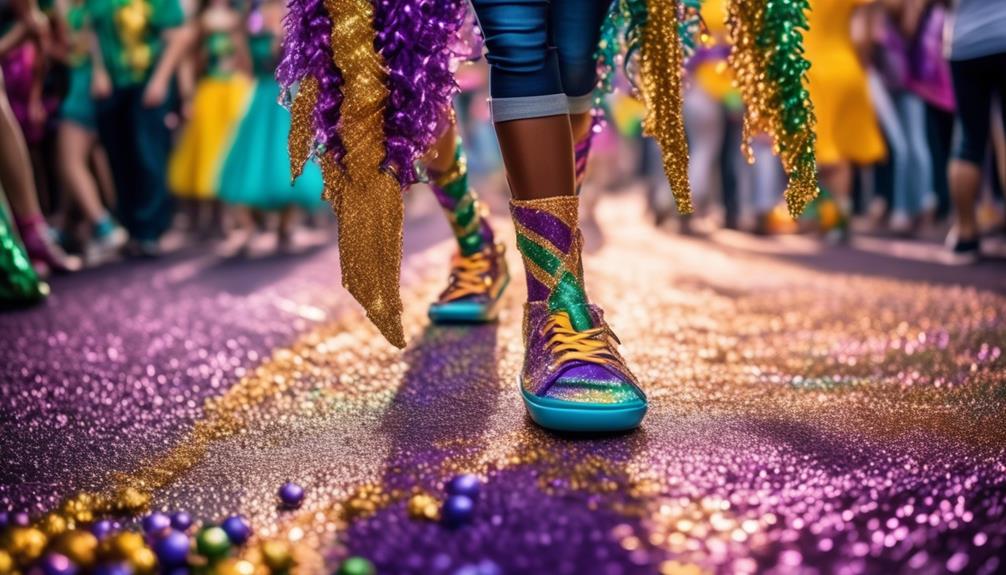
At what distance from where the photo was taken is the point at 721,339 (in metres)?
2.14

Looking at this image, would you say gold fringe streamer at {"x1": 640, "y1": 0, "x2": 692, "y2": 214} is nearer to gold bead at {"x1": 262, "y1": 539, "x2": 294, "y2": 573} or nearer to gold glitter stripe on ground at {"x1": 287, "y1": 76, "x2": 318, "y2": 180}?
gold glitter stripe on ground at {"x1": 287, "y1": 76, "x2": 318, "y2": 180}

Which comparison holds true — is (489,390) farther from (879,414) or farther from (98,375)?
(98,375)

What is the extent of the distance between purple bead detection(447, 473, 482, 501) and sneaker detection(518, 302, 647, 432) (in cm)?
25

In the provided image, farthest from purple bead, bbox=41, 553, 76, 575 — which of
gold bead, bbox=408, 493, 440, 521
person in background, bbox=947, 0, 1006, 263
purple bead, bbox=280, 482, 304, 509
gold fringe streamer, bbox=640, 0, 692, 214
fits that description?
person in background, bbox=947, 0, 1006, 263

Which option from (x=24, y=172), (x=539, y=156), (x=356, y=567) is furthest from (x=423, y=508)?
(x=24, y=172)

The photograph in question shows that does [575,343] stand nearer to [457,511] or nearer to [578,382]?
[578,382]

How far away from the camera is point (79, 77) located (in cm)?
443

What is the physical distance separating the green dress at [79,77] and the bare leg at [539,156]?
364 cm

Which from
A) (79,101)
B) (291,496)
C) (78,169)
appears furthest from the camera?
(79,101)

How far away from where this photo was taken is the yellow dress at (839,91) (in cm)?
466

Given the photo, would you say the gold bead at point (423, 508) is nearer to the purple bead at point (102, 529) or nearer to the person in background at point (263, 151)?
the purple bead at point (102, 529)

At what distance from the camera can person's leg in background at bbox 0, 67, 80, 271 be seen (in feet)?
10.5

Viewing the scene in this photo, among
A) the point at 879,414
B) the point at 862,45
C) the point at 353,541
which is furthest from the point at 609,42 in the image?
the point at 862,45

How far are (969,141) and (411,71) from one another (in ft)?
9.23
